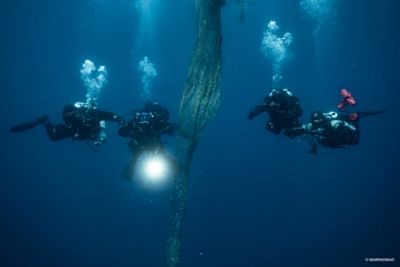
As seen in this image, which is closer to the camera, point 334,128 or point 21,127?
point 334,128

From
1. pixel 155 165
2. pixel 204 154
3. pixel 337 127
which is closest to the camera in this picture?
pixel 337 127

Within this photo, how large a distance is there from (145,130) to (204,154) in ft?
161

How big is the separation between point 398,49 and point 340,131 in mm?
41057

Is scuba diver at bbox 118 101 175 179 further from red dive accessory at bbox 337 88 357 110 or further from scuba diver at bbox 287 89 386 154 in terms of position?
red dive accessory at bbox 337 88 357 110

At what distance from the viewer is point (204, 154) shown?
5516cm

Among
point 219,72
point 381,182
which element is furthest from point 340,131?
point 381,182

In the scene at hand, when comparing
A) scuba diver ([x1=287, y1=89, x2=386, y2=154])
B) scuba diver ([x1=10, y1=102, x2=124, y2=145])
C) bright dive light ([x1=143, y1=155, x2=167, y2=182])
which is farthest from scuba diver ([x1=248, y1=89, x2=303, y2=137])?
scuba diver ([x1=10, y1=102, x2=124, y2=145])

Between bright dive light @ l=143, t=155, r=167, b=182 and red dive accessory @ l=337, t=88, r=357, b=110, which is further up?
red dive accessory @ l=337, t=88, r=357, b=110

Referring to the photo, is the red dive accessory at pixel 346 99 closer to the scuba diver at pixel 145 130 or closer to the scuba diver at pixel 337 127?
the scuba diver at pixel 337 127

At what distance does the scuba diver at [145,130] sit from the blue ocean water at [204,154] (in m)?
28.1

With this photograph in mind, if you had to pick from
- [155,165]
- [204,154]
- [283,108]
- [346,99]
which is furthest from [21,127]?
[204,154]

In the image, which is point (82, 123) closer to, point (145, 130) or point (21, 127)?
point (21, 127)

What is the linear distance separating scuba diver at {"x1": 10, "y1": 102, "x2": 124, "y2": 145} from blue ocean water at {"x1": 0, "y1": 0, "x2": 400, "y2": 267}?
2688 cm

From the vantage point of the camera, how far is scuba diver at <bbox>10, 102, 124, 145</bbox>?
645 centimetres
